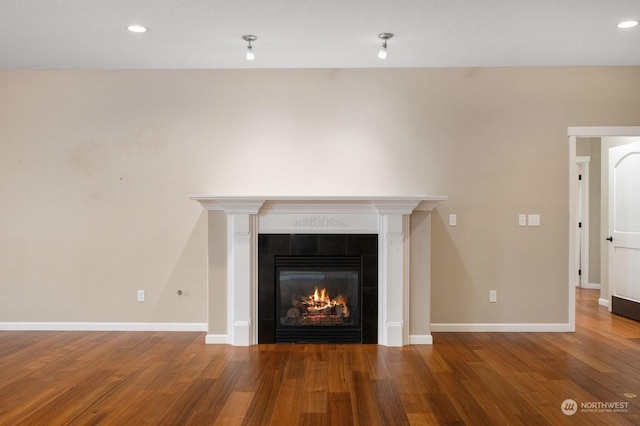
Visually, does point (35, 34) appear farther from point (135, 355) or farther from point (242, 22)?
point (135, 355)

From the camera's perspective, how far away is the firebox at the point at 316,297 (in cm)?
420

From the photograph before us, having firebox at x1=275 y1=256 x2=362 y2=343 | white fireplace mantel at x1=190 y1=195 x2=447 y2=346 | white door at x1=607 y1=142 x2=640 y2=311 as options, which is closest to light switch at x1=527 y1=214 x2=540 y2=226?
white fireplace mantel at x1=190 y1=195 x2=447 y2=346

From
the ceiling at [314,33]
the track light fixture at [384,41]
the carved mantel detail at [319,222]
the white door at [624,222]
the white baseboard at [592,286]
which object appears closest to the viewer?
the ceiling at [314,33]

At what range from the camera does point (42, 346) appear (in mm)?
4102

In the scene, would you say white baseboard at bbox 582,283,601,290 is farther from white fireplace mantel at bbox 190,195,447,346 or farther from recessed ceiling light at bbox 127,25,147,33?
recessed ceiling light at bbox 127,25,147,33

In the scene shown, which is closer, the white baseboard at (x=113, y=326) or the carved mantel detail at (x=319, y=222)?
the carved mantel detail at (x=319, y=222)

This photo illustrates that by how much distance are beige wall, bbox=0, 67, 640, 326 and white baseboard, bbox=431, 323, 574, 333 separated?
76mm

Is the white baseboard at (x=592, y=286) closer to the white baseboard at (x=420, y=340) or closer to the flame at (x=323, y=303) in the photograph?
the white baseboard at (x=420, y=340)

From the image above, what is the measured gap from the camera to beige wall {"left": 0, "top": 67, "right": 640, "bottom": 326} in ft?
15.2

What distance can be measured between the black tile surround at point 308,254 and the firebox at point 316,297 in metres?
0.05

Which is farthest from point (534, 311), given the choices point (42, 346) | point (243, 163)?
point (42, 346)

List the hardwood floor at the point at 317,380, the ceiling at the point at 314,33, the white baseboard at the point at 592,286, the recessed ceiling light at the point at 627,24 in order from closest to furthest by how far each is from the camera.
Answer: the hardwood floor at the point at 317,380, the ceiling at the point at 314,33, the recessed ceiling light at the point at 627,24, the white baseboard at the point at 592,286

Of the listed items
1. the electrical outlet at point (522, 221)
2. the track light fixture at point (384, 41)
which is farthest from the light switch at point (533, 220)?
the track light fixture at point (384, 41)

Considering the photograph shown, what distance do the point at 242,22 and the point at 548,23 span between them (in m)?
2.25
